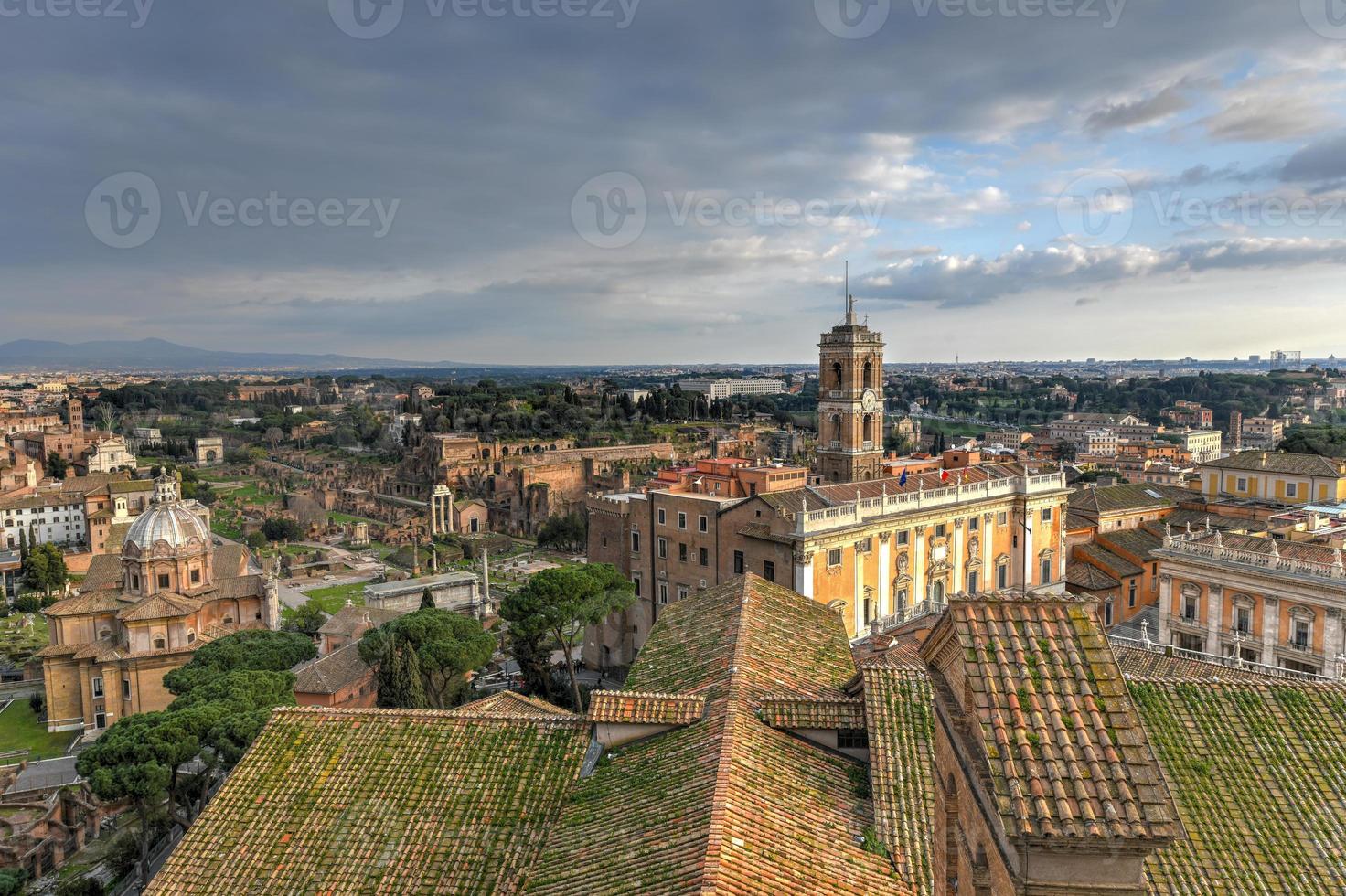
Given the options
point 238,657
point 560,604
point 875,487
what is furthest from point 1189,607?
point 238,657

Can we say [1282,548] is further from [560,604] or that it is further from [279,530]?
[279,530]

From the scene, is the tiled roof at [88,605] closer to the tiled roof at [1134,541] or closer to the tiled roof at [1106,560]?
the tiled roof at [1106,560]

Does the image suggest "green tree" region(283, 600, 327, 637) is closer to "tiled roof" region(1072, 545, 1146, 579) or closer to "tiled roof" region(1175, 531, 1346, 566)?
"tiled roof" region(1072, 545, 1146, 579)

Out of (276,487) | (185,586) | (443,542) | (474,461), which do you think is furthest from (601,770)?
(276,487)

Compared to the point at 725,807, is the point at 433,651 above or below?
below

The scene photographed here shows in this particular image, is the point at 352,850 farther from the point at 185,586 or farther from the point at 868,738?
the point at 185,586
